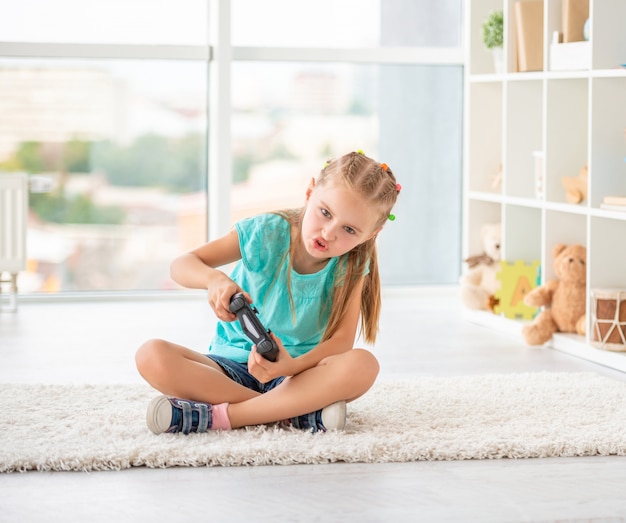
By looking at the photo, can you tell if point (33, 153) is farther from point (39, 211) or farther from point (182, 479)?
point (182, 479)

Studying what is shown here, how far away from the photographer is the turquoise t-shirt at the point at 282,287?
1810 mm

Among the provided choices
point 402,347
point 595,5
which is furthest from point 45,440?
point 595,5

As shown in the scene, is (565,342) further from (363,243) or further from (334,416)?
(334,416)

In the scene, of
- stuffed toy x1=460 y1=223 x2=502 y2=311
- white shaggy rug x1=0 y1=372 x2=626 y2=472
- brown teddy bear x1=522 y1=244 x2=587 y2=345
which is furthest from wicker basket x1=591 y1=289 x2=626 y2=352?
stuffed toy x1=460 y1=223 x2=502 y2=311

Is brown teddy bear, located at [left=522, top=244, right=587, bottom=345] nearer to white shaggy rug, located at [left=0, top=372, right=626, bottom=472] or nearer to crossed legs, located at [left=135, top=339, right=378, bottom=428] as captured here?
white shaggy rug, located at [left=0, top=372, right=626, bottom=472]

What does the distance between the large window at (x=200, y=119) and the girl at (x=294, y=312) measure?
1729 mm

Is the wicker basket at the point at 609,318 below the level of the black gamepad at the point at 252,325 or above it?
below

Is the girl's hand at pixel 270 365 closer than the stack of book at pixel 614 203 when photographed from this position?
Yes

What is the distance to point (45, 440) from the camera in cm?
162

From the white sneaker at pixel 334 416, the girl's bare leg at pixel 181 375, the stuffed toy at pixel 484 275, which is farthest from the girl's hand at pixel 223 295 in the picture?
the stuffed toy at pixel 484 275

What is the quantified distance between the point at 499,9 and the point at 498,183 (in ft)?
1.88

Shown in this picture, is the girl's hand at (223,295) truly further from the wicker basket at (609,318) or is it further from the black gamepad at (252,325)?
the wicker basket at (609,318)

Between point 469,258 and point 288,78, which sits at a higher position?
point 288,78

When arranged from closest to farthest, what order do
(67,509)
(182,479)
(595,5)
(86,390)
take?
(67,509) < (182,479) < (86,390) < (595,5)
